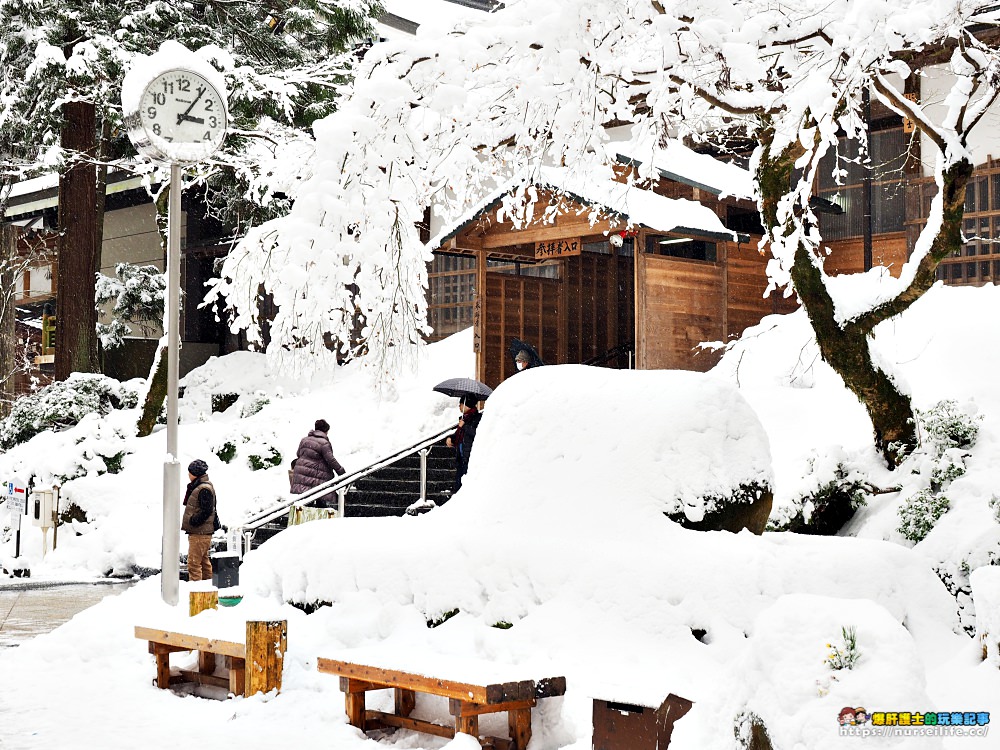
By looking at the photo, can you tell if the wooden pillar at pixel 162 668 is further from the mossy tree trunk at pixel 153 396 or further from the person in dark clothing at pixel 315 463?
the mossy tree trunk at pixel 153 396

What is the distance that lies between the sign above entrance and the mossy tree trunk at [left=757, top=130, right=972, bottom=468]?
25.8 ft

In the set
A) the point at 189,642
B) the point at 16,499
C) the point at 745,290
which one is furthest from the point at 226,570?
the point at 745,290

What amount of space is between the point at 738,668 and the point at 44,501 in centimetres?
1443

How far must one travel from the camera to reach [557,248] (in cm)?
1933

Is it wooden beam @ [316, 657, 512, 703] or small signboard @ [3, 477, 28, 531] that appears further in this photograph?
small signboard @ [3, 477, 28, 531]

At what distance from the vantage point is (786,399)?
13477mm

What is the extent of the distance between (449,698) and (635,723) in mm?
1391

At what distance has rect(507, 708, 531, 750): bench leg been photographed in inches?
253

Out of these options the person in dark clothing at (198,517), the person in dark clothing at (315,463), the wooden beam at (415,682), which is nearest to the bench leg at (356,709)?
the wooden beam at (415,682)

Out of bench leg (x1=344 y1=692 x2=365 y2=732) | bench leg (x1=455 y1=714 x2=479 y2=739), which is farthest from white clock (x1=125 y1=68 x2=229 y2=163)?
bench leg (x1=455 y1=714 x2=479 y2=739)

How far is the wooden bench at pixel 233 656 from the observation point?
294 inches

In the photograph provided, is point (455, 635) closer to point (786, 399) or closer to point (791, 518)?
point (791, 518)

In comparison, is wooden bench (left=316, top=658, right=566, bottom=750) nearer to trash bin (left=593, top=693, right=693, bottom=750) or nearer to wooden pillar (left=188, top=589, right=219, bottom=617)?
trash bin (left=593, top=693, right=693, bottom=750)

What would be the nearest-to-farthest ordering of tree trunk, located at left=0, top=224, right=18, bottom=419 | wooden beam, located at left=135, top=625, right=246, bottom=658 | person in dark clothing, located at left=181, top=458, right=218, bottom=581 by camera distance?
1. wooden beam, located at left=135, top=625, right=246, bottom=658
2. person in dark clothing, located at left=181, top=458, right=218, bottom=581
3. tree trunk, located at left=0, top=224, right=18, bottom=419
